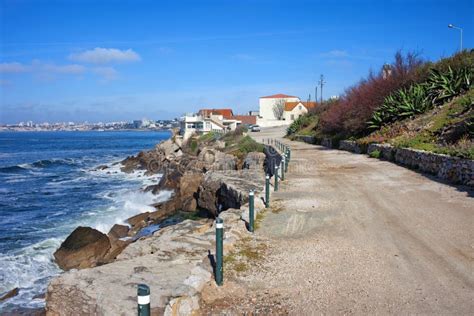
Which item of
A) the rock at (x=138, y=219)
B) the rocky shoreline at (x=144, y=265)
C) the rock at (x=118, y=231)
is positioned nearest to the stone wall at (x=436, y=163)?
the rocky shoreline at (x=144, y=265)

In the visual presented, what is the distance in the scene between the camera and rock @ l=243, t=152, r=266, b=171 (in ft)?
91.2

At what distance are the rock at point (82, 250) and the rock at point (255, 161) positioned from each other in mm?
13102

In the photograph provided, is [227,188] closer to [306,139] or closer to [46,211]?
[46,211]

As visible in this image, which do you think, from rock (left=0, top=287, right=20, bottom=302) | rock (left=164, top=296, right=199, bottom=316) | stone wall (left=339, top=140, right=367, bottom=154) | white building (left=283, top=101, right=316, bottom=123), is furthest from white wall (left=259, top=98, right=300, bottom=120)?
rock (left=164, top=296, right=199, bottom=316)

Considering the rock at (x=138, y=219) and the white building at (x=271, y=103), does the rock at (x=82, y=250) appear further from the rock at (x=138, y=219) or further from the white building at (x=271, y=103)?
the white building at (x=271, y=103)

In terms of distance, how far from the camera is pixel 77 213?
2453 cm

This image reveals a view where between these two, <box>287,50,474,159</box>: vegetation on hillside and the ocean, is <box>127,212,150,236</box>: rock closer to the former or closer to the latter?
the ocean

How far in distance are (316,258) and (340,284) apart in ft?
3.67

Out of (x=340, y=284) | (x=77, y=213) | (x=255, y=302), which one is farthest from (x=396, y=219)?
(x=77, y=213)

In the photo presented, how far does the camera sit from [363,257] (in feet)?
23.3

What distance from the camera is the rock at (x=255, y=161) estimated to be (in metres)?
27.8

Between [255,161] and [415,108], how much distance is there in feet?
33.7

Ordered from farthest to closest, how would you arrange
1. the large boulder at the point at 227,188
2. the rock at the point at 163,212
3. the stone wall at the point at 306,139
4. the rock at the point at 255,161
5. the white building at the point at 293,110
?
the white building at the point at 293,110 < the stone wall at the point at 306,139 < the rock at the point at 255,161 < the rock at the point at 163,212 < the large boulder at the point at 227,188

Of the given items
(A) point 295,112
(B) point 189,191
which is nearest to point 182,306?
(B) point 189,191
